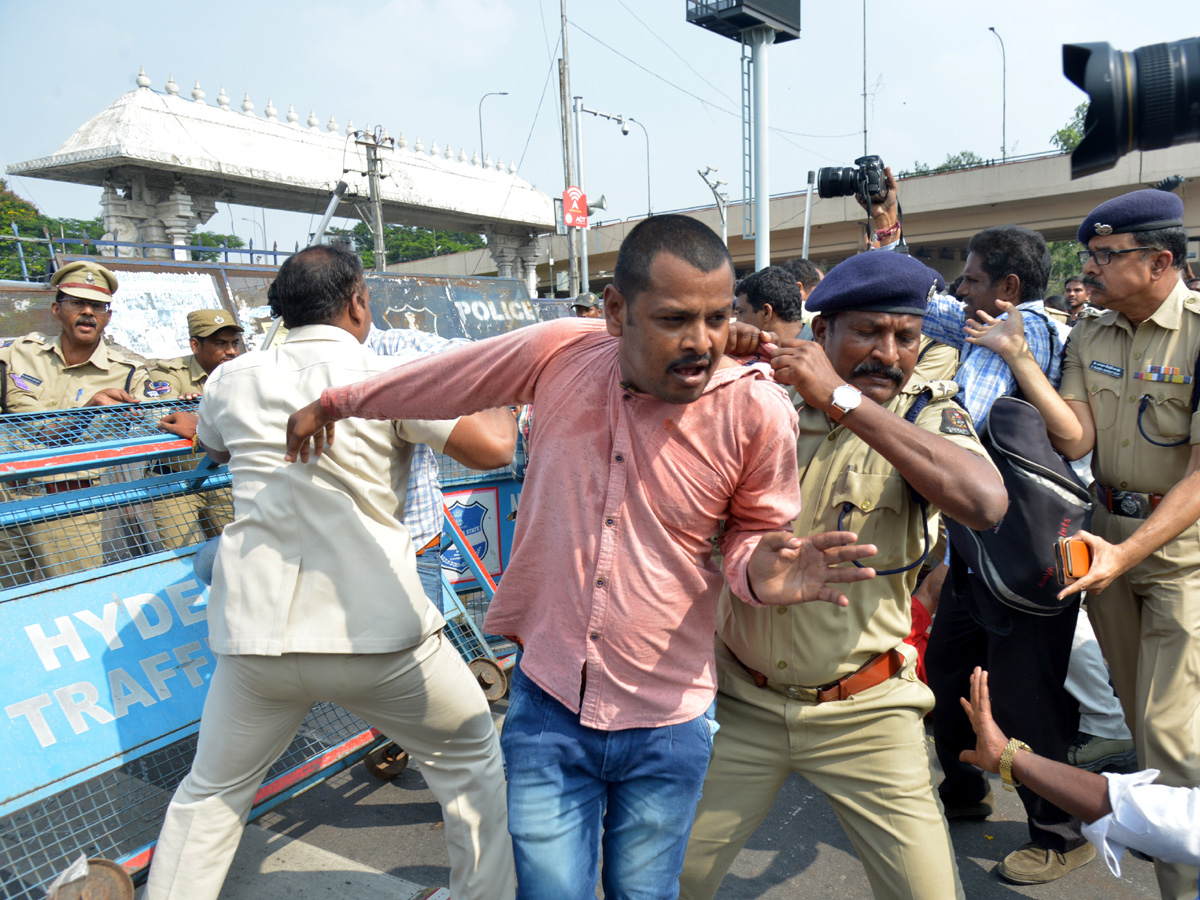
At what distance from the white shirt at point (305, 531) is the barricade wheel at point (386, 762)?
1570 millimetres

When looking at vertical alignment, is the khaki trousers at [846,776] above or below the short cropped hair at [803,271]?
below

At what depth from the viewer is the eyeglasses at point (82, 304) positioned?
15.2ft

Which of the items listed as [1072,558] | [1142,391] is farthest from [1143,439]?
[1072,558]

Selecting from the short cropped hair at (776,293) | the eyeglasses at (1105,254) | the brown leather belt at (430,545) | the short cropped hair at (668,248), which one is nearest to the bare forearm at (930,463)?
the short cropped hair at (668,248)

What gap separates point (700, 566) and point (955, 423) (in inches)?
33.1

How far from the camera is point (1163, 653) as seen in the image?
2760 mm

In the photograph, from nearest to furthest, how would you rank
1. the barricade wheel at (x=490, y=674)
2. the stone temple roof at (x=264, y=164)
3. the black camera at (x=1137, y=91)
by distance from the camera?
the black camera at (x=1137, y=91)
the barricade wheel at (x=490, y=674)
the stone temple roof at (x=264, y=164)

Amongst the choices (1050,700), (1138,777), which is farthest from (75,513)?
(1050,700)

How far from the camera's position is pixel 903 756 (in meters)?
2.13

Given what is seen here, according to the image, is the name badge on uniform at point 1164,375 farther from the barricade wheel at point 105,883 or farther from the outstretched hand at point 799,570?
the barricade wheel at point 105,883

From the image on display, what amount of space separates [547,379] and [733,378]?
1.48 feet

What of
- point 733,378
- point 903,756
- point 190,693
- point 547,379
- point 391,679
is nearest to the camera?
point 733,378

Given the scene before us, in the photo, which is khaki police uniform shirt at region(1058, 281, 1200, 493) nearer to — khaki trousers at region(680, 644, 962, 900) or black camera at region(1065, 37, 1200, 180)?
khaki trousers at region(680, 644, 962, 900)

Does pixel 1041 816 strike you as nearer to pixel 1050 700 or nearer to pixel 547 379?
pixel 1050 700
